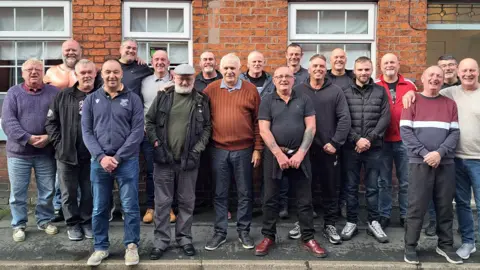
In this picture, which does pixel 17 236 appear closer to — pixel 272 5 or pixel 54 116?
pixel 54 116

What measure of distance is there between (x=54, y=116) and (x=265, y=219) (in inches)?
97.2

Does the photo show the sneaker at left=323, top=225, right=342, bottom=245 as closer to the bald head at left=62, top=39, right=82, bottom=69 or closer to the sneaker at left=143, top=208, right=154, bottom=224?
the sneaker at left=143, top=208, right=154, bottom=224

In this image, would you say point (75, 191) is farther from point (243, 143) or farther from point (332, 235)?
point (332, 235)

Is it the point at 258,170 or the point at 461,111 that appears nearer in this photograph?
the point at 461,111

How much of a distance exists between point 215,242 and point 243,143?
108 centimetres

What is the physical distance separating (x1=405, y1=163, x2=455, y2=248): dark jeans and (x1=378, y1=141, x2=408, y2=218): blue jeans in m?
0.71

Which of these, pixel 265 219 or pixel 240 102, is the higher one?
pixel 240 102

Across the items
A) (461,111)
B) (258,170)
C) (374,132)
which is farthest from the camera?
(258,170)

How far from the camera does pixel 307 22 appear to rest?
6594 millimetres

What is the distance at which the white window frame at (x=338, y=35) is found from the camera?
6496 mm

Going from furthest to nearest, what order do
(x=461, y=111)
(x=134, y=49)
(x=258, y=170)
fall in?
(x=258, y=170)
(x=134, y=49)
(x=461, y=111)

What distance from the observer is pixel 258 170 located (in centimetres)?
629

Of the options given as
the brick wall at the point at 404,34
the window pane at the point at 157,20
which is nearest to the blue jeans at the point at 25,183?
the window pane at the point at 157,20

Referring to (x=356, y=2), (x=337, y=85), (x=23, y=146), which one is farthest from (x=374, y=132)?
(x=23, y=146)
